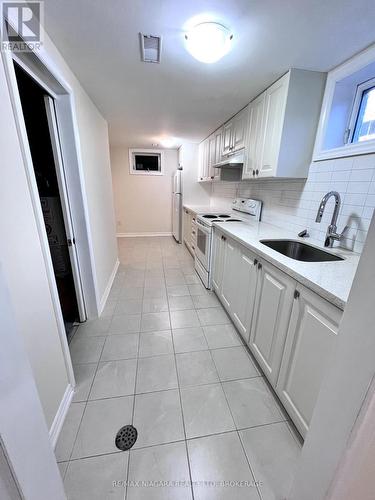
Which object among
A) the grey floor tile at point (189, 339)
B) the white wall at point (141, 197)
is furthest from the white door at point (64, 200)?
the white wall at point (141, 197)

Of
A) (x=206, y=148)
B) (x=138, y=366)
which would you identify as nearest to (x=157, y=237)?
(x=206, y=148)

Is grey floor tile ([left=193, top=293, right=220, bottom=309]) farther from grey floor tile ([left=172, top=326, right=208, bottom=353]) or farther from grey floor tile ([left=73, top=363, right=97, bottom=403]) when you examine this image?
grey floor tile ([left=73, top=363, right=97, bottom=403])

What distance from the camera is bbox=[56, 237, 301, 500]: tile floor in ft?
3.27

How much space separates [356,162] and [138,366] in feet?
7.32

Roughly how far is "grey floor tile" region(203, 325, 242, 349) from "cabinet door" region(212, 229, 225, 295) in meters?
0.49

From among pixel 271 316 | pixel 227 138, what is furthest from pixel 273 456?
pixel 227 138

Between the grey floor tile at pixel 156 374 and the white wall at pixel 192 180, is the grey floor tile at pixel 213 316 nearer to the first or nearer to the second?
the grey floor tile at pixel 156 374

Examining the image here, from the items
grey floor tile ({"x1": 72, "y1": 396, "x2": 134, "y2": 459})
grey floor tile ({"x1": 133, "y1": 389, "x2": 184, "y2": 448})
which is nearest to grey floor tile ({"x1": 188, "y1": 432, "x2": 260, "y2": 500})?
grey floor tile ({"x1": 133, "y1": 389, "x2": 184, "y2": 448})

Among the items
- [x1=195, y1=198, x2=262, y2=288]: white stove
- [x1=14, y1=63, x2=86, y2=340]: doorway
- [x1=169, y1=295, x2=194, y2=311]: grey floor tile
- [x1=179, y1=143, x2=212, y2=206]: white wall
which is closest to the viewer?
[x1=14, y1=63, x2=86, y2=340]: doorway

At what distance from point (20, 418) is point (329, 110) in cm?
253

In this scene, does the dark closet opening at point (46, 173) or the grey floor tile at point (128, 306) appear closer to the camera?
the dark closet opening at point (46, 173)

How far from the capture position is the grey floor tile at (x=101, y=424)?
1111mm

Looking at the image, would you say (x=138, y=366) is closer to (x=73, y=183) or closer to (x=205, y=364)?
(x=205, y=364)

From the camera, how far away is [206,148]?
3936mm
